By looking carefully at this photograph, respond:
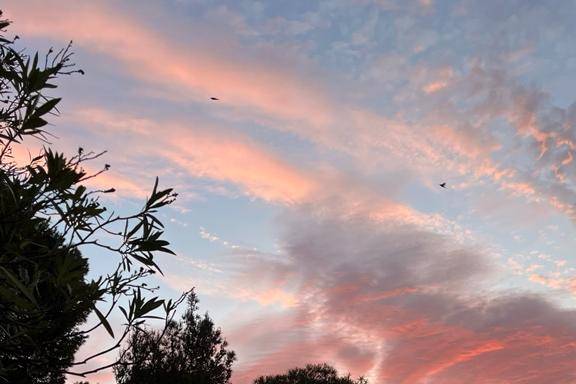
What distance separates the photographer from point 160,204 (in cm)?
574

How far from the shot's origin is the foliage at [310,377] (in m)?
69.2

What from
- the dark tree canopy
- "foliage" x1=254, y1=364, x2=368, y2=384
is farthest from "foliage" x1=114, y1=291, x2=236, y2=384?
the dark tree canopy

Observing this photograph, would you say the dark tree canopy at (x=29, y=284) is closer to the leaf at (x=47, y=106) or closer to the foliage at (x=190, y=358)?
the leaf at (x=47, y=106)

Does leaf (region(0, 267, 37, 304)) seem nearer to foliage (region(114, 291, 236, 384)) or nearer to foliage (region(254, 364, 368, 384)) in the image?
foliage (region(114, 291, 236, 384))

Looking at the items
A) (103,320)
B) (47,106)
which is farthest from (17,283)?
(47,106)

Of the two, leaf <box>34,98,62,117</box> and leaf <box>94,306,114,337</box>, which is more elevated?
leaf <box>34,98,62,117</box>

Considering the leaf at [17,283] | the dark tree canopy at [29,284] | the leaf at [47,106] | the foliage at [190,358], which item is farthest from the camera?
the foliage at [190,358]

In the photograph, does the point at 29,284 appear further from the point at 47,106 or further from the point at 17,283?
the point at 47,106

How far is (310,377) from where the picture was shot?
229 feet

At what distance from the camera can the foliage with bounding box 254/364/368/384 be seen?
69188 millimetres

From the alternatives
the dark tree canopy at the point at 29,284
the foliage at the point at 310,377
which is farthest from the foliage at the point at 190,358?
the dark tree canopy at the point at 29,284

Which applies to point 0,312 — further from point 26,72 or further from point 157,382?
point 157,382

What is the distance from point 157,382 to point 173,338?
6.55 meters

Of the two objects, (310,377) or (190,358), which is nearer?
(190,358)
